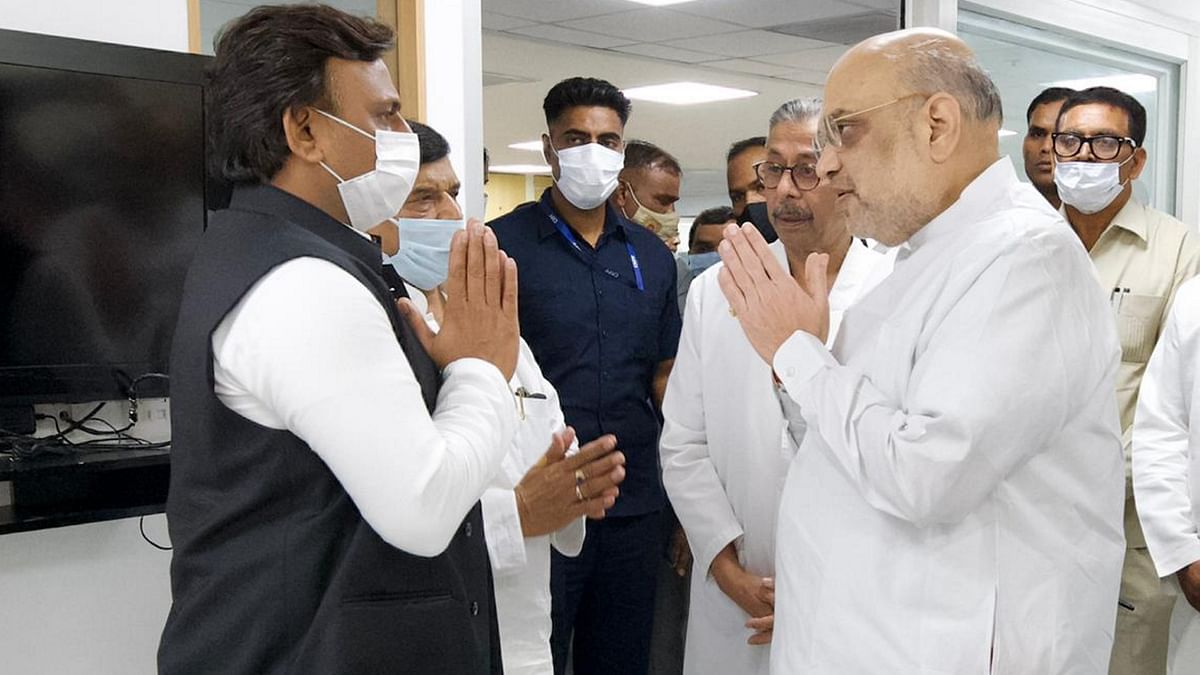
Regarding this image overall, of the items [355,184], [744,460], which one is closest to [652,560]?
[744,460]

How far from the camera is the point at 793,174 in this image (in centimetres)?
238

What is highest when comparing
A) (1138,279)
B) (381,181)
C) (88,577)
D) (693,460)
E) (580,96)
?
(580,96)

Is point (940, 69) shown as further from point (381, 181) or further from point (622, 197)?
point (622, 197)

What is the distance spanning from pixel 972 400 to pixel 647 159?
2.71 metres

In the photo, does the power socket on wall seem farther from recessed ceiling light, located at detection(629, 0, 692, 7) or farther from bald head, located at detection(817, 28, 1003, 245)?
recessed ceiling light, located at detection(629, 0, 692, 7)

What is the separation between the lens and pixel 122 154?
230 centimetres

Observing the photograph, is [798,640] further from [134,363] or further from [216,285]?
[134,363]

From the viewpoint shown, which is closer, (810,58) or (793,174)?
(793,174)

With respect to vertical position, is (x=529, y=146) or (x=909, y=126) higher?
(x=529, y=146)

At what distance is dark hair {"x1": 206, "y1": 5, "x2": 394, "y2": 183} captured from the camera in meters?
1.32

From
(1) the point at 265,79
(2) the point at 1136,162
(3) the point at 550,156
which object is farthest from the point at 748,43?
(1) the point at 265,79

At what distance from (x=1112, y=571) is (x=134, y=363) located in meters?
1.85

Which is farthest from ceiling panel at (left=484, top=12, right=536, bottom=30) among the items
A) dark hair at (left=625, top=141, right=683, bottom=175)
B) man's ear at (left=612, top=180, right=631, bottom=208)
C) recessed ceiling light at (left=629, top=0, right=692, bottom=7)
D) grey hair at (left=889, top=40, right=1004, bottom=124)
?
grey hair at (left=889, top=40, right=1004, bottom=124)

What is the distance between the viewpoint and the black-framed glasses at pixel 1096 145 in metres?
3.16
